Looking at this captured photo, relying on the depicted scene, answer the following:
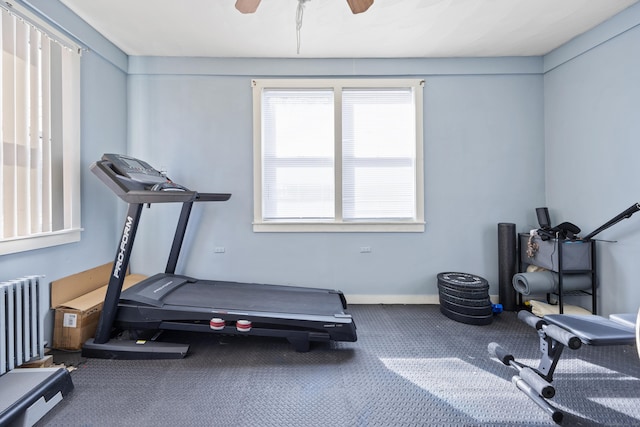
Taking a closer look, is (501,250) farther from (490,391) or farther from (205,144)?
(205,144)

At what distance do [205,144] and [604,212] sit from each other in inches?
160

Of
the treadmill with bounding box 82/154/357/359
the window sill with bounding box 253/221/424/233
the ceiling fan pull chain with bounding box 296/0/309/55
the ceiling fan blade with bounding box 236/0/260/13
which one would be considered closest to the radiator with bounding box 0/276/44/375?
the treadmill with bounding box 82/154/357/359

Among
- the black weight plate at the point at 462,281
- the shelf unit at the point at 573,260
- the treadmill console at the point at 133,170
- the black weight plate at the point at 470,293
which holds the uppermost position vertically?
the treadmill console at the point at 133,170

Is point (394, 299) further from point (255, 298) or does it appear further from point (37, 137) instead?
point (37, 137)

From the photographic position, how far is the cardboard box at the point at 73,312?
212 cm

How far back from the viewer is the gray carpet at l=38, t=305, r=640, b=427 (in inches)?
59.2

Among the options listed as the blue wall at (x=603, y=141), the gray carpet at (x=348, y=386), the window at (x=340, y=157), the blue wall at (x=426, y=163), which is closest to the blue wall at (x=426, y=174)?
the blue wall at (x=426, y=163)

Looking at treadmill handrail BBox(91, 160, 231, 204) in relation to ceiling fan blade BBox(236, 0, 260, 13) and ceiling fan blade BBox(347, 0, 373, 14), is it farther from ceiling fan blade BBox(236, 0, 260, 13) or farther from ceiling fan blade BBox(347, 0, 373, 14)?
ceiling fan blade BBox(347, 0, 373, 14)

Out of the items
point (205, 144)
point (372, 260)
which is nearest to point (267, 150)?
point (205, 144)

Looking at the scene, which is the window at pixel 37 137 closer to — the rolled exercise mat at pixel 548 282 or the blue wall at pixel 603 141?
the rolled exercise mat at pixel 548 282

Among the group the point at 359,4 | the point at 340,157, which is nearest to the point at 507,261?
the point at 340,157

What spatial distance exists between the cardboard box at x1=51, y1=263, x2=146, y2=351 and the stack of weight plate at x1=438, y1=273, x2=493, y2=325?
3.21 metres

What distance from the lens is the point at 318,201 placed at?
310 cm

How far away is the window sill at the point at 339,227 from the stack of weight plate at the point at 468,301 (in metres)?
0.69
